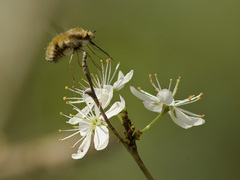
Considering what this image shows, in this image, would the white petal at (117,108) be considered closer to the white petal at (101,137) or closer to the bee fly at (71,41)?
the white petal at (101,137)

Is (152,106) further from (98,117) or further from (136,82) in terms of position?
(136,82)

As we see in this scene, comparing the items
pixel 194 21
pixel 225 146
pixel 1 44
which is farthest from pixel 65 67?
pixel 225 146

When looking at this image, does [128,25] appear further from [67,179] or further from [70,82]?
[67,179]

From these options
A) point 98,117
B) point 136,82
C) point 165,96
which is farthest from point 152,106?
point 136,82

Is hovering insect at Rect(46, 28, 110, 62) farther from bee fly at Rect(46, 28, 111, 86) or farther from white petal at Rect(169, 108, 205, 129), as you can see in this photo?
white petal at Rect(169, 108, 205, 129)

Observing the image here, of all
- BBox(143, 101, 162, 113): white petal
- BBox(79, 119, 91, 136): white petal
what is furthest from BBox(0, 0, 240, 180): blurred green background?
BBox(143, 101, 162, 113): white petal

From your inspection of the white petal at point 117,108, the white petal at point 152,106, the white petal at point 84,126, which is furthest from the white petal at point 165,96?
the white petal at point 84,126
